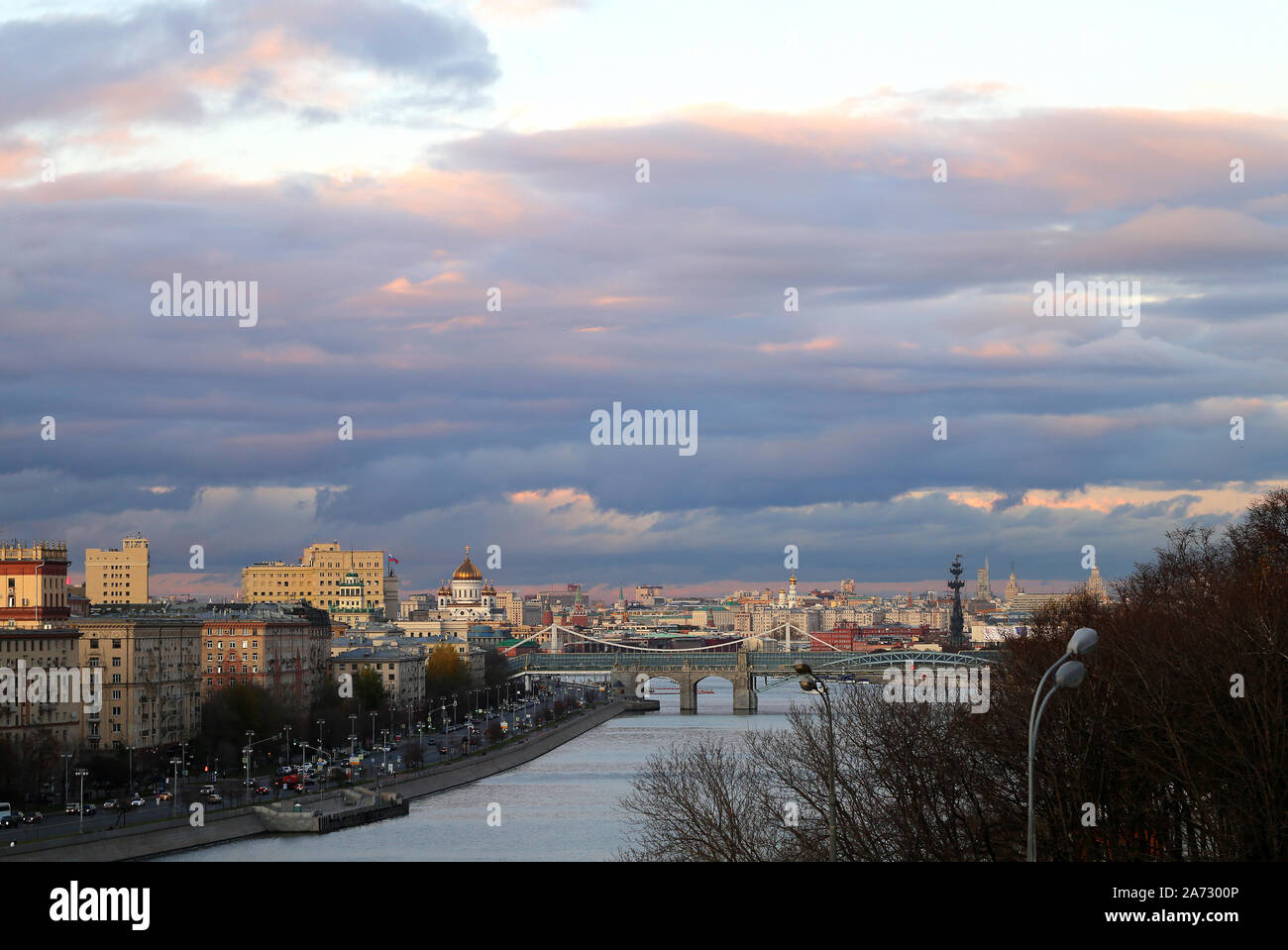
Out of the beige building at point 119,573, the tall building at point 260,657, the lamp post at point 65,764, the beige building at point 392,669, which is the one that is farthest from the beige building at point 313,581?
the lamp post at point 65,764

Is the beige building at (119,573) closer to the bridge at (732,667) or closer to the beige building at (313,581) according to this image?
the beige building at (313,581)

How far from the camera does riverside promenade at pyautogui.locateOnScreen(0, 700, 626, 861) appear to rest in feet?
105

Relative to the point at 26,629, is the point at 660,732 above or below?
below

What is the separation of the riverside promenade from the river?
43 cm

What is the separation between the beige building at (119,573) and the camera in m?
128

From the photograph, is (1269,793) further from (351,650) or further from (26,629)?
(351,650)

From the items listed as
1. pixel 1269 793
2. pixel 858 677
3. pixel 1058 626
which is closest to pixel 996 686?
pixel 1058 626

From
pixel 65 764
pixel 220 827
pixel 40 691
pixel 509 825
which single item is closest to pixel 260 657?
pixel 40 691

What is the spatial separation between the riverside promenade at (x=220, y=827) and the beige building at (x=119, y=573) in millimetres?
73626

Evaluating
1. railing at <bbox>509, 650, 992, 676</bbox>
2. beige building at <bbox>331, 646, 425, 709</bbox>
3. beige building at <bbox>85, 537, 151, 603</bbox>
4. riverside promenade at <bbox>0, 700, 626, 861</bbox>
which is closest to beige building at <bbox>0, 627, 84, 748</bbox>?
riverside promenade at <bbox>0, 700, 626, 861</bbox>

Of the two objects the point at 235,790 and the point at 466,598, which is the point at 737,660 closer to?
the point at 235,790

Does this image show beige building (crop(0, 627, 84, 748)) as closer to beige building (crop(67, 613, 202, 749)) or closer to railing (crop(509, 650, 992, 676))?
beige building (crop(67, 613, 202, 749))
